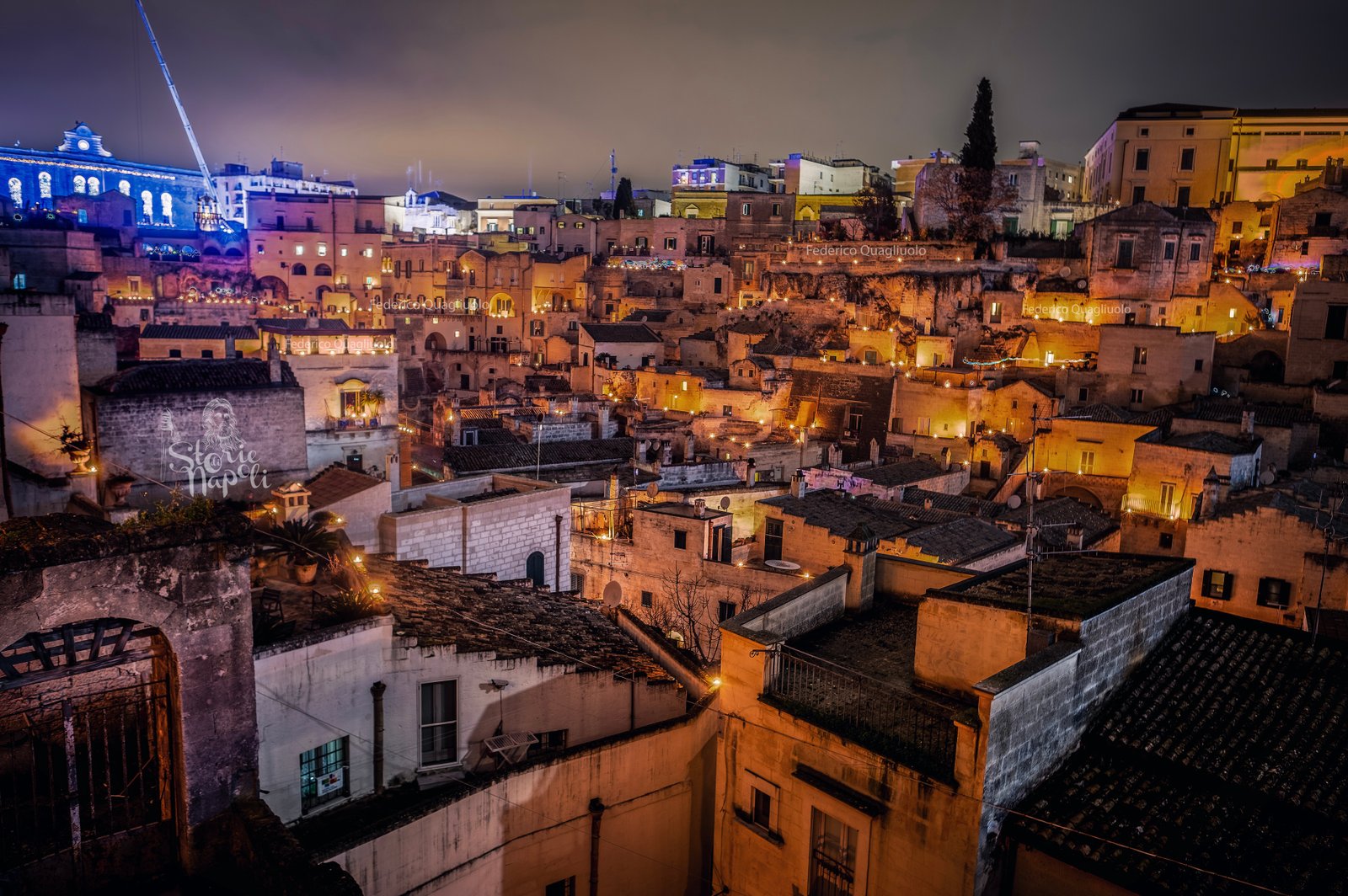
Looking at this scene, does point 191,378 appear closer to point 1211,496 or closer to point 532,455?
point 532,455

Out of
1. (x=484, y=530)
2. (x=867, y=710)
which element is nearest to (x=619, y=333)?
(x=484, y=530)

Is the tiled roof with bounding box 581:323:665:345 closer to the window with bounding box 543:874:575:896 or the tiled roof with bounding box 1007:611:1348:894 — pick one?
the window with bounding box 543:874:575:896

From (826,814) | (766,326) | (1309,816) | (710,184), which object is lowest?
(826,814)

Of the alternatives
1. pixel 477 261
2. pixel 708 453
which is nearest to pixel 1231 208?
pixel 708 453

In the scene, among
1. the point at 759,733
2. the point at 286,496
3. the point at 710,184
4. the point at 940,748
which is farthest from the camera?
the point at 710,184

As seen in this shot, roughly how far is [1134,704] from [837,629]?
3501 mm

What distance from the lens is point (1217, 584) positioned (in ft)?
67.2

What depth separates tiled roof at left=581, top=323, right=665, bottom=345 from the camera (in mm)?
44875

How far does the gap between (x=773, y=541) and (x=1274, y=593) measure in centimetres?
1105

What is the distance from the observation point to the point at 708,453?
108 feet

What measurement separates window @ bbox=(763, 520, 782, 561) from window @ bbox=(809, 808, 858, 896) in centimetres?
1151

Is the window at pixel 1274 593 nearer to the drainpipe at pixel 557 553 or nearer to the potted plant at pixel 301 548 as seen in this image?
the drainpipe at pixel 557 553

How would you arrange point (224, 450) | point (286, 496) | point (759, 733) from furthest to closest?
point (224, 450), point (286, 496), point (759, 733)

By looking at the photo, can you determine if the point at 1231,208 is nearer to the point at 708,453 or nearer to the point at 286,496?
the point at 708,453
